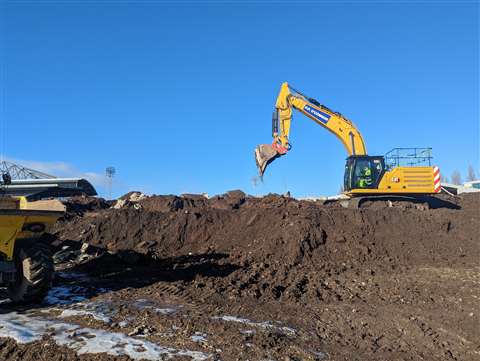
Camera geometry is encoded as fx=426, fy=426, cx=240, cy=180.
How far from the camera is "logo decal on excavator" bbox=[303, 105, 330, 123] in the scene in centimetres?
2039

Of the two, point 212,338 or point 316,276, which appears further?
point 316,276

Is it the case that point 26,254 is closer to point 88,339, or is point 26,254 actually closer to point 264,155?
point 88,339

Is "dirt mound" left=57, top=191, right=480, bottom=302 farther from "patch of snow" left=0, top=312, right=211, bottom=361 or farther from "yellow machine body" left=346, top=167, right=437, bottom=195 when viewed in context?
"patch of snow" left=0, top=312, right=211, bottom=361

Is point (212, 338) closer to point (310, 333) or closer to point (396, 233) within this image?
point (310, 333)

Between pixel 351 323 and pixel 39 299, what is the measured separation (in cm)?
514

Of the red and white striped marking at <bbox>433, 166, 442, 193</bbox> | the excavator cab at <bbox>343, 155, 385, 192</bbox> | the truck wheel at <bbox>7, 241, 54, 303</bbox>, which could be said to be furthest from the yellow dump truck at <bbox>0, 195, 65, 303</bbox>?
the red and white striped marking at <bbox>433, 166, 442, 193</bbox>

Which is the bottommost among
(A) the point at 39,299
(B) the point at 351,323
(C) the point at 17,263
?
(B) the point at 351,323

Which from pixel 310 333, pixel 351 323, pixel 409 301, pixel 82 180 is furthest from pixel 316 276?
pixel 82 180

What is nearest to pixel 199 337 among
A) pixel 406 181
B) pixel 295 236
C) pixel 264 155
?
pixel 295 236

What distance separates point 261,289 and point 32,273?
4163mm

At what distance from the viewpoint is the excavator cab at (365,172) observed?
19156 mm

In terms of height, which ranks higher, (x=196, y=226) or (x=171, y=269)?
(x=196, y=226)

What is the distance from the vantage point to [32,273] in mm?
6750

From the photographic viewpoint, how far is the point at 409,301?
8.38 m
